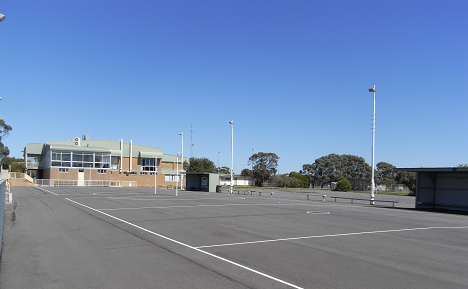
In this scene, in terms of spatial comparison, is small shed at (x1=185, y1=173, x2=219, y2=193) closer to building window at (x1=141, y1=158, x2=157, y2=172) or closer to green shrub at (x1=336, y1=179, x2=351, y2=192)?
building window at (x1=141, y1=158, x2=157, y2=172)

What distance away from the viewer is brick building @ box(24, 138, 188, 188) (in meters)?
74.7

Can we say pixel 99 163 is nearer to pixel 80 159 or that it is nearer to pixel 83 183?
pixel 80 159

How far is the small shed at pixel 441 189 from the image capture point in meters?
Answer: 29.8

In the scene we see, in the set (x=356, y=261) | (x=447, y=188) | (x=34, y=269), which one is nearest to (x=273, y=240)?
(x=356, y=261)

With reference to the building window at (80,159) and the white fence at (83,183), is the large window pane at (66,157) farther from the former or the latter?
the white fence at (83,183)

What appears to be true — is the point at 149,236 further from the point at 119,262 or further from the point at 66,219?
the point at 66,219

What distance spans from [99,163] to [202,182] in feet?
106

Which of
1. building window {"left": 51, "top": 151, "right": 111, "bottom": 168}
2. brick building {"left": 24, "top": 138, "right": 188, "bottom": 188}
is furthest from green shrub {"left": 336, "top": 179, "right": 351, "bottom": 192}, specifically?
building window {"left": 51, "top": 151, "right": 111, "bottom": 168}

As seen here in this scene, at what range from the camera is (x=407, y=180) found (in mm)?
73750

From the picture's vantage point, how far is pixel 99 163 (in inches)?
3152

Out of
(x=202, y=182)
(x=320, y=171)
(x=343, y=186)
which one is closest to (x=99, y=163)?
(x=202, y=182)

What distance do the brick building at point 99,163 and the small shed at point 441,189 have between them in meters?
48.9

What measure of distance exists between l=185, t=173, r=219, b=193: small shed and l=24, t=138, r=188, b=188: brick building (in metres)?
13.2

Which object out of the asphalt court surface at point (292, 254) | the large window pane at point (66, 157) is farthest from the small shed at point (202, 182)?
the asphalt court surface at point (292, 254)
